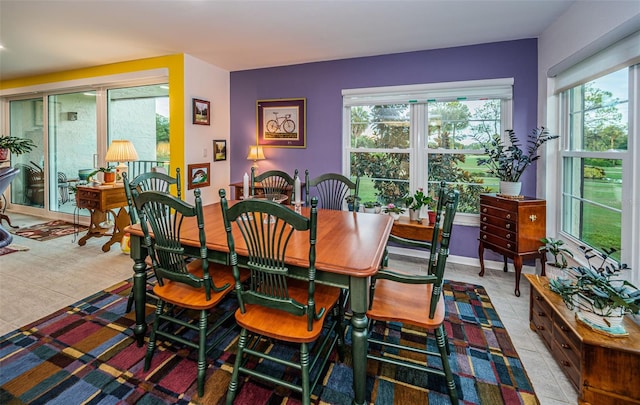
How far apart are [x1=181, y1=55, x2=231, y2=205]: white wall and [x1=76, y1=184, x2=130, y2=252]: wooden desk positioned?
2.66 ft

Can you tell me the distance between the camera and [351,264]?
1480 millimetres

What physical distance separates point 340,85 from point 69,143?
190 inches

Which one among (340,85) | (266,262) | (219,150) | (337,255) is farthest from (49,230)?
(337,255)

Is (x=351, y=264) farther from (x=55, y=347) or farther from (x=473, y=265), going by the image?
(x=473, y=265)

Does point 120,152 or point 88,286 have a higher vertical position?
point 120,152

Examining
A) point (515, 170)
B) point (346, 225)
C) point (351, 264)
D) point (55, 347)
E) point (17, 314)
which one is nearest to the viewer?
point (351, 264)

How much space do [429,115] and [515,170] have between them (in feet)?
3.79

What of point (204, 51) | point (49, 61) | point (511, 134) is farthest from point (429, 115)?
point (49, 61)

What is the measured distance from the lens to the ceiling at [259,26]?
2.63 metres

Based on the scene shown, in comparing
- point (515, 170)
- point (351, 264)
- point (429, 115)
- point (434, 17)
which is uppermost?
point (434, 17)

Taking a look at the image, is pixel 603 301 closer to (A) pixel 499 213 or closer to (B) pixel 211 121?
(A) pixel 499 213

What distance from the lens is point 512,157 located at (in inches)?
120

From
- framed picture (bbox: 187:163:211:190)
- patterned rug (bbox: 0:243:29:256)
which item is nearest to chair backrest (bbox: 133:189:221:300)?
framed picture (bbox: 187:163:211:190)

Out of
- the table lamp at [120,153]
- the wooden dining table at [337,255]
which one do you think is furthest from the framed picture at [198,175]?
the wooden dining table at [337,255]
